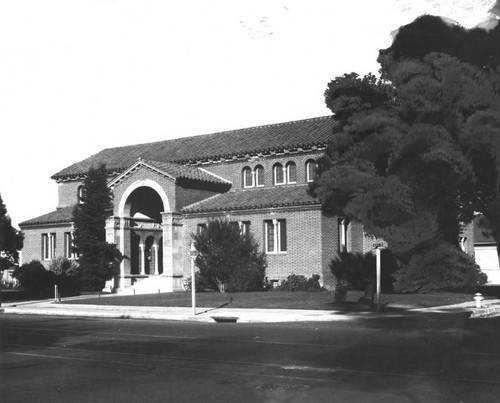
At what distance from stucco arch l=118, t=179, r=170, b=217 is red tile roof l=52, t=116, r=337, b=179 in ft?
15.9

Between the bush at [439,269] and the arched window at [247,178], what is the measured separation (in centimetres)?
1730

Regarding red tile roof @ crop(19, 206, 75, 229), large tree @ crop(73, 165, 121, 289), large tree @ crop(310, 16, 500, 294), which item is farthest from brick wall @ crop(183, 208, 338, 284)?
red tile roof @ crop(19, 206, 75, 229)

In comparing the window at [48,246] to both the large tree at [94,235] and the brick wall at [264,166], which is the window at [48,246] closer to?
the large tree at [94,235]

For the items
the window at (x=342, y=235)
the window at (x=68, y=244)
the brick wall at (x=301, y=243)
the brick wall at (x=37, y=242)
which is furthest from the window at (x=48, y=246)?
the window at (x=342, y=235)

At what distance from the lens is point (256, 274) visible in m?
39.0

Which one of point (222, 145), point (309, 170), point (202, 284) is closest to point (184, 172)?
point (222, 145)

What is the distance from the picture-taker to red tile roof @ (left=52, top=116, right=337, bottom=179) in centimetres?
4509

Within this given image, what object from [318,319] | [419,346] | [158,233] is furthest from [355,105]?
[158,233]

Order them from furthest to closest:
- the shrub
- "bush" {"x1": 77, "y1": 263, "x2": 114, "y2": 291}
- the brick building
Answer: "bush" {"x1": 77, "y1": 263, "x2": 114, "y2": 291}
the brick building
the shrub

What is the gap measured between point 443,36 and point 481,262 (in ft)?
105

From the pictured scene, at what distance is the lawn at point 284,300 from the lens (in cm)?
2931

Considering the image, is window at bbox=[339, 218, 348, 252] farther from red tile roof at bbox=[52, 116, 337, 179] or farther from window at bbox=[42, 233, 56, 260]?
window at bbox=[42, 233, 56, 260]

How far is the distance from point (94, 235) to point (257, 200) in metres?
11.4

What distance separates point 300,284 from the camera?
38.2 metres
